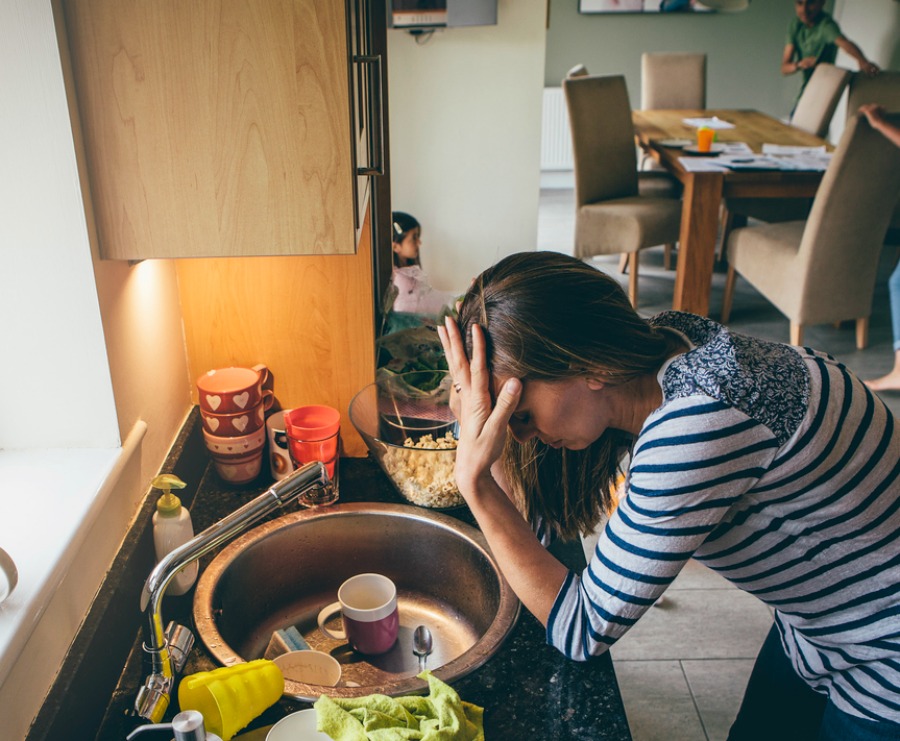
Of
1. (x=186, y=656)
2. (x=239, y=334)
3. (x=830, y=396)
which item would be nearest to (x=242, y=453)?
(x=239, y=334)

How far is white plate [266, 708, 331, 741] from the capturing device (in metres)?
0.95

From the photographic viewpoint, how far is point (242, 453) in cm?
143

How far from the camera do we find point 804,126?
16.5ft

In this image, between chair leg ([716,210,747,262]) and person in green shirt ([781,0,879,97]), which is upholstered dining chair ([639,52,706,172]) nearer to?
person in green shirt ([781,0,879,97])

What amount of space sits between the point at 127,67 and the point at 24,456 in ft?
1.74

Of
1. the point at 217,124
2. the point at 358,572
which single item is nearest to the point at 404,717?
the point at 358,572

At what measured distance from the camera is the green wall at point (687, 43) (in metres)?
6.70

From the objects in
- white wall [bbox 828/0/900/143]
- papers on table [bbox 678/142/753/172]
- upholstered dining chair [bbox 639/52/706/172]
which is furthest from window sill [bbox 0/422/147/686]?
white wall [bbox 828/0/900/143]

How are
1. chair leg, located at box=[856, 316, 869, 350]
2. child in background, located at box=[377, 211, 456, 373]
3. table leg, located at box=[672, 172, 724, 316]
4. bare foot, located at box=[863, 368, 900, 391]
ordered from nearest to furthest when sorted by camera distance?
child in background, located at box=[377, 211, 456, 373]
bare foot, located at box=[863, 368, 900, 391]
table leg, located at box=[672, 172, 724, 316]
chair leg, located at box=[856, 316, 869, 350]

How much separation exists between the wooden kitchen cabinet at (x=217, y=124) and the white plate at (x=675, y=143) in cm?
343

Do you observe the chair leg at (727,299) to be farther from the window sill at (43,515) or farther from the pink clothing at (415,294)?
the window sill at (43,515)

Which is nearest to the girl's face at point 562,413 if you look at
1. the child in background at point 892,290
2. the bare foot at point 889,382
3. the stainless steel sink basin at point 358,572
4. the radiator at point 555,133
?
the stainless steel sink basin at point 358,572

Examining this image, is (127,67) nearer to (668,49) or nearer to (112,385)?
(112,385)

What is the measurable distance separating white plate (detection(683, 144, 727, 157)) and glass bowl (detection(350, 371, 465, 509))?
2760mm
